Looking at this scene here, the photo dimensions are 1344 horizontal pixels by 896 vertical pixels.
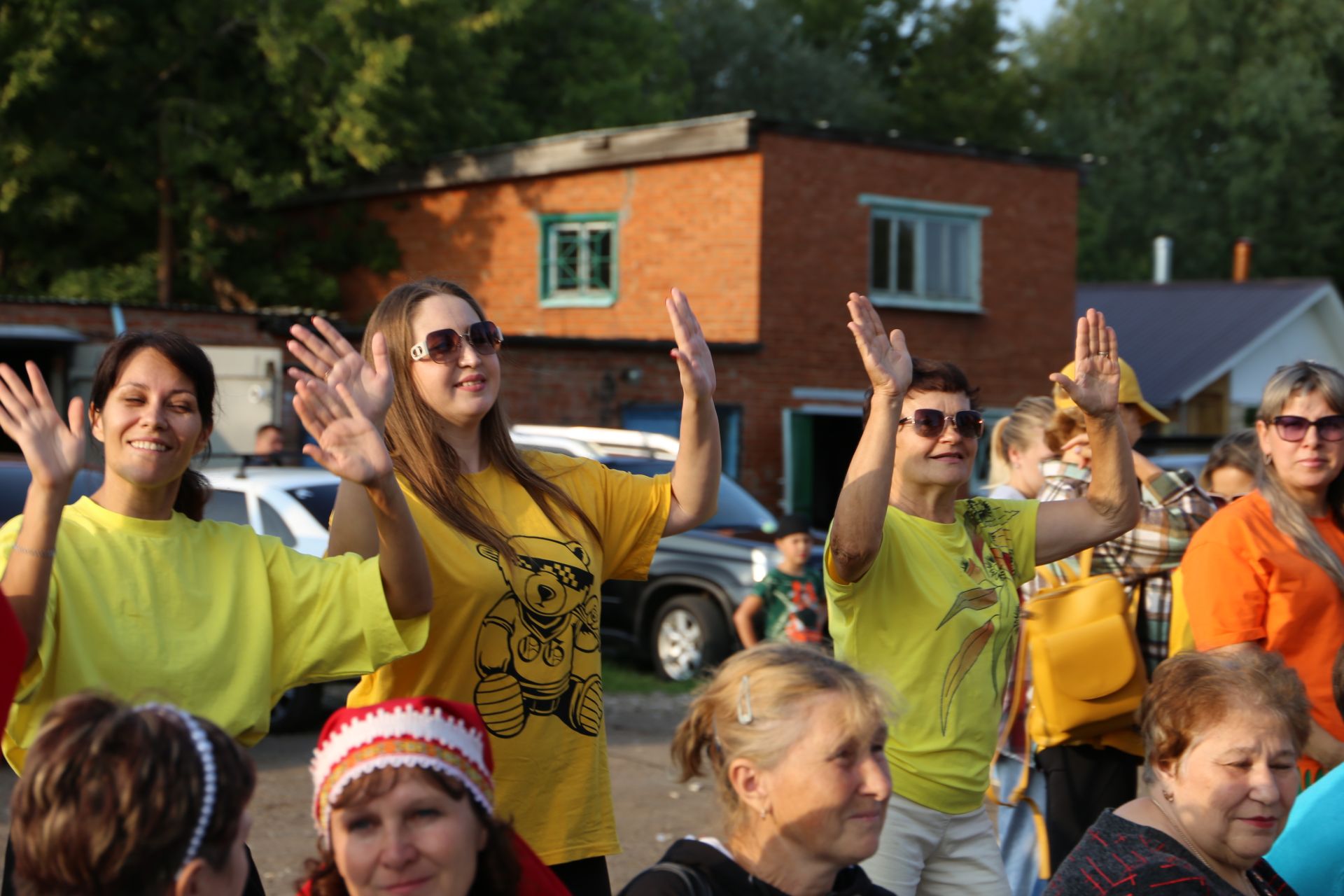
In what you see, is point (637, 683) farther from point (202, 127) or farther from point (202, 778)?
point (202, 127)

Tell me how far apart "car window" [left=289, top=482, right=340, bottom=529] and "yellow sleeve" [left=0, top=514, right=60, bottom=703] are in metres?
7.17

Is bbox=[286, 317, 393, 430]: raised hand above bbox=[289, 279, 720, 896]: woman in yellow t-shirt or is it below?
above

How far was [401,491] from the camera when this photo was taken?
9.86ft

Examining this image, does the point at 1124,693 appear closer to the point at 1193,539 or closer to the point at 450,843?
the point at 1193,539

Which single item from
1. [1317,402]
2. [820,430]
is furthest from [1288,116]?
[1317,402]

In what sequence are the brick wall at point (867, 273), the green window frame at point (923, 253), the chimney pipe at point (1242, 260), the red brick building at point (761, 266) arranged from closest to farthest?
the red brick building at point (761, 266), the brick wall at point (867, 273), the green window frame at point (923, 253), the chimney pipe at point (1242, 260)

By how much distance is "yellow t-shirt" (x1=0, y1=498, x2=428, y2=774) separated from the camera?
2885mm

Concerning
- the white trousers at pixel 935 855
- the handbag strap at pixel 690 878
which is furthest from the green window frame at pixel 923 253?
the handbag strap at pixel 690 878

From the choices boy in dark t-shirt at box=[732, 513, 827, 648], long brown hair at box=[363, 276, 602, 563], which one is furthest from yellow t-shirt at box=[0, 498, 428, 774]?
boy in dark t-shirt at box=[732, 513, 827, 648]

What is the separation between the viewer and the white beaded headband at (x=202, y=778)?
206 cm

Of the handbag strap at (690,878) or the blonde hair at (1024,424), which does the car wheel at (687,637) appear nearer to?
the blonde hair at (1024,424)

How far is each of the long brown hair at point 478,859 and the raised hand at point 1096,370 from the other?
2.06 m

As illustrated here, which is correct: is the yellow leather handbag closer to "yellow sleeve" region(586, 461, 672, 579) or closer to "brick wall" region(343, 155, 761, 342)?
"yellow sleeve" region(586, 461, 672, 579)

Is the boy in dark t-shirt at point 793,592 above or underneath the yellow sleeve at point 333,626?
underneath
